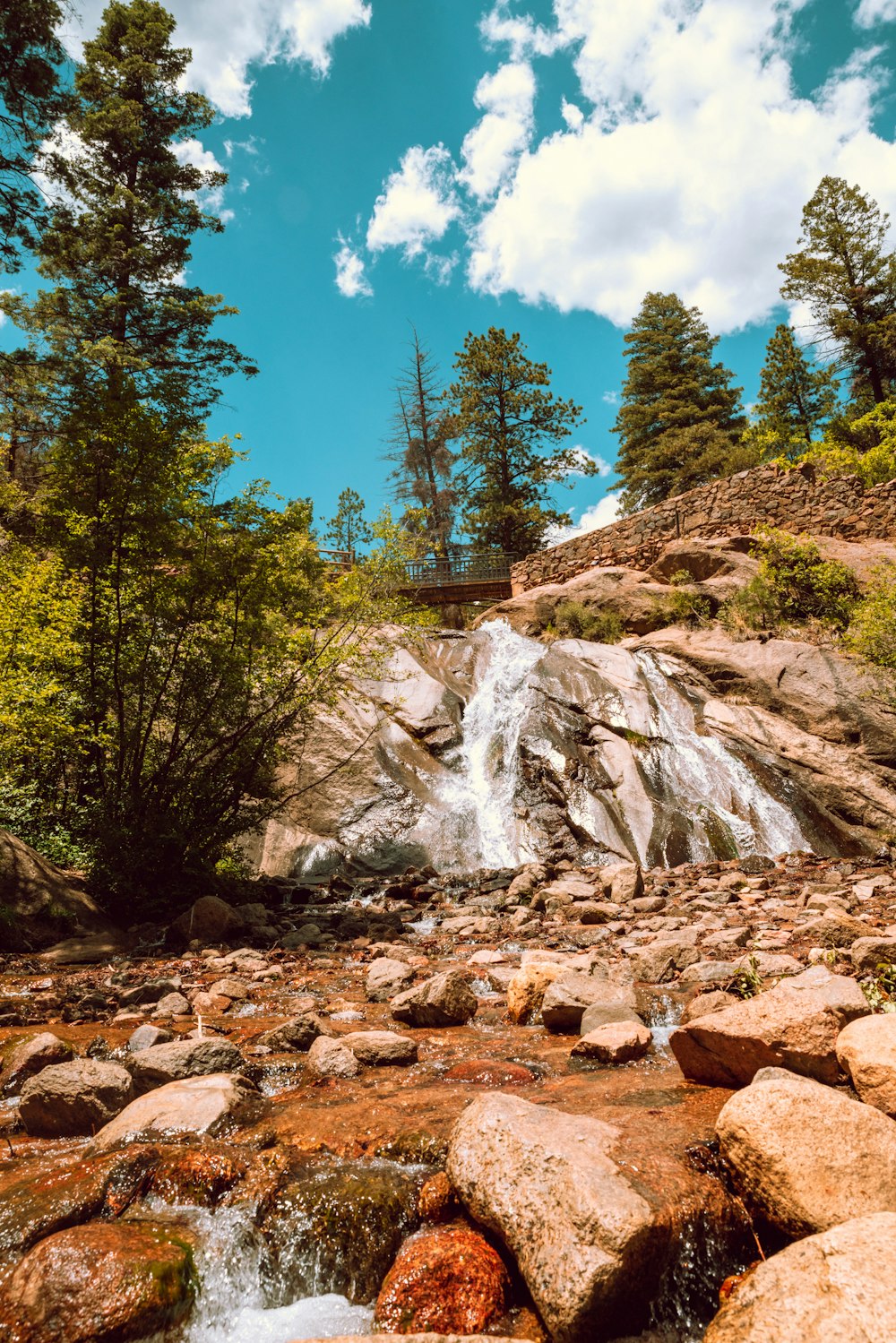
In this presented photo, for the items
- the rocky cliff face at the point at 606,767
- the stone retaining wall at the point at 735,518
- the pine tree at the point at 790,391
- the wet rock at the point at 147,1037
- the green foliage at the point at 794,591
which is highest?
the pine tree at the point at 790,391

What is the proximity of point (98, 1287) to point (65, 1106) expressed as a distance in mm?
1283

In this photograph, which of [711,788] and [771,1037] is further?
[711,788]

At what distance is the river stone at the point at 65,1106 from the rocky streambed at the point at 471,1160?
1cm

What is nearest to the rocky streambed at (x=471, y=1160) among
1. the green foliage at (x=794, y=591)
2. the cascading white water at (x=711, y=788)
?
the cascading white water at (x=711, y=788)

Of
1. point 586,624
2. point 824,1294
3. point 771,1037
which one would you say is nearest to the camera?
point 824,1294

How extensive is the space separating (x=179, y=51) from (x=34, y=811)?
20.0 metres

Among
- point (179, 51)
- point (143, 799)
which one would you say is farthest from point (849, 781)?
point (179, 51)

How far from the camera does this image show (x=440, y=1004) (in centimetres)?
452

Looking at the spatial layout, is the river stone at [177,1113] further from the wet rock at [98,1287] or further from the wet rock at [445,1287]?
the wet rock at [445,1287]

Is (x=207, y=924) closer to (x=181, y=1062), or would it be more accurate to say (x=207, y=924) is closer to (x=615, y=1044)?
(x=181, y=1062)

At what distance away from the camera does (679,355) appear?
3106cm

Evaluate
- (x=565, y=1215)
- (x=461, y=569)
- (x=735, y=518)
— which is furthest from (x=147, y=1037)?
(x=461, y=569)

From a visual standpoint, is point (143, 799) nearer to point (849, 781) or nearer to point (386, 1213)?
point (386, 1213)

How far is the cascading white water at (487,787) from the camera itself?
11.6m
